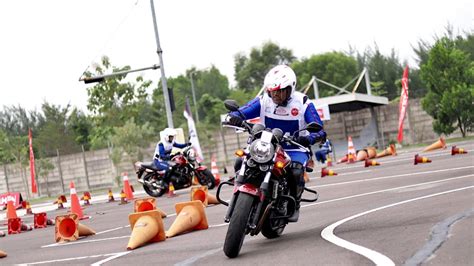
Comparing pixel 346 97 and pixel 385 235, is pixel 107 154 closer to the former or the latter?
pixel 346 97

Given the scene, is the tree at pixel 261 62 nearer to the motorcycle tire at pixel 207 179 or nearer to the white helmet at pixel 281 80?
the motorcycle tire at pixel 207 179

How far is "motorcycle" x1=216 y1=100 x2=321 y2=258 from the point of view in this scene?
8.92 m

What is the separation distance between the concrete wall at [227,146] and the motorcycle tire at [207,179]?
53.5 ft

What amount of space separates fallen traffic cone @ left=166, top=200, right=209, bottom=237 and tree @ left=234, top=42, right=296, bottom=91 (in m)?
75.2

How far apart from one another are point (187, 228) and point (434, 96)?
28.4 metres

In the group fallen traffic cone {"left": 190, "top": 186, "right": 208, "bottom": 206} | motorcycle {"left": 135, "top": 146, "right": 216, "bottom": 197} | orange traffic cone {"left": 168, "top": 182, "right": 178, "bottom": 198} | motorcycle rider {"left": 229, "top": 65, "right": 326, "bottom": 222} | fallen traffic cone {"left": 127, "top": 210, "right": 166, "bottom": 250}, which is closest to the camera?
motorcycle rider {"left": 229, "top": 65, "right": 326, "bottom": 222}

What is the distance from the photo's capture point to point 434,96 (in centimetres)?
3919

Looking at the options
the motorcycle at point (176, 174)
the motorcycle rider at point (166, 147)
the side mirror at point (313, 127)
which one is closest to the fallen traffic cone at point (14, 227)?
the motorcycle at point (176, 174)

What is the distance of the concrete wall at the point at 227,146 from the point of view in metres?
41.7

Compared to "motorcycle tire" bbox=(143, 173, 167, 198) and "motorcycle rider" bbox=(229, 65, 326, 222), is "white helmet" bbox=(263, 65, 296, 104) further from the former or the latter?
"motorcycle tire" bbox=(143, 173, 167, 198)

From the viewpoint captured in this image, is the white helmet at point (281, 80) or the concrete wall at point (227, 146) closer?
the white helmet at point (281, 80)

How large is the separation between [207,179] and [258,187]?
15.8 m

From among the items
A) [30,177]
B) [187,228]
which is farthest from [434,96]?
[187,228]

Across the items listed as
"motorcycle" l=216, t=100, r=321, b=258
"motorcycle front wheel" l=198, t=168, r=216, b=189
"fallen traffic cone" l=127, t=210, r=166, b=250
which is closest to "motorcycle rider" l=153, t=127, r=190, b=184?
"motorcycle front wheel" l=198, t=168, r=216, b=189
